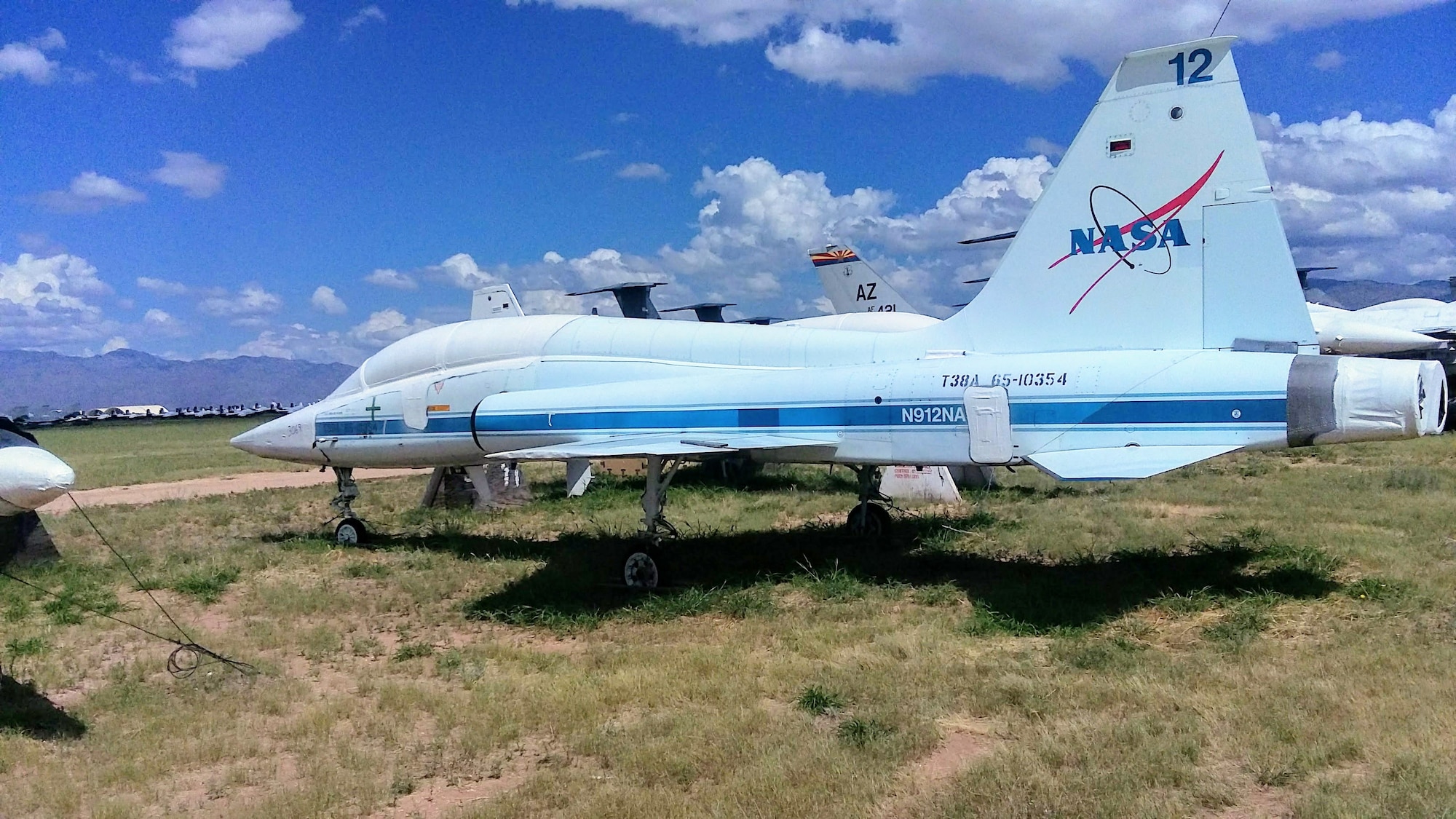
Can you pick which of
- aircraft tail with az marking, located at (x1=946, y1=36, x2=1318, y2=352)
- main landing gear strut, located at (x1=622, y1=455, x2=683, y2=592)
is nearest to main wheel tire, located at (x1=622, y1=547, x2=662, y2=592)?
main landing gear strut, located at (x1=622, y1=455, x2=683, y2=592)

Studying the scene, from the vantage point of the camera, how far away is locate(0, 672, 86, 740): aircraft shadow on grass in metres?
6.88

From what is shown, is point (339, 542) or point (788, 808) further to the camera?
point (339, 542)

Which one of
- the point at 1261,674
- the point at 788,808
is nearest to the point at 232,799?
the point at 788,808

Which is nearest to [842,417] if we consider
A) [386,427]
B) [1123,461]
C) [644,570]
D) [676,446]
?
[676,446]

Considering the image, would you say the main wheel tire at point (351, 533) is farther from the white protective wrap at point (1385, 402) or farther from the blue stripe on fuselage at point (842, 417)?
the white protective wrap at point (1385, 402)

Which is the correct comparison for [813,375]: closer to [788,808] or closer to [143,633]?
[788,808]

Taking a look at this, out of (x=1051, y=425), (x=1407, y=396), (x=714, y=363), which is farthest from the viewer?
(x=714, y=363)

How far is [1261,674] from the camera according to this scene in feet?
22.1

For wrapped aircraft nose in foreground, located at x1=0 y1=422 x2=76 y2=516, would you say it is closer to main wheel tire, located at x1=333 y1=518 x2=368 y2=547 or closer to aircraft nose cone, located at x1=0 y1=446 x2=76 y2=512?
aircraft nose cone, located at x1=0 y1=446 x2=76 y2=512

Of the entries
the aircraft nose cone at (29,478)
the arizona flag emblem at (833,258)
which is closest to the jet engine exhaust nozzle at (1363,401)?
the aircraft nose cone at (29,478)

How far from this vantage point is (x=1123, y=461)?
27.7 ft

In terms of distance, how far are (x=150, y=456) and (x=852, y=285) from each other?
34.9 meters

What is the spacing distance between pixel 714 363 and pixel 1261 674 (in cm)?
697

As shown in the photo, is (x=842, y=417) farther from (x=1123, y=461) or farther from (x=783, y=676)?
(x=783, y=676)
